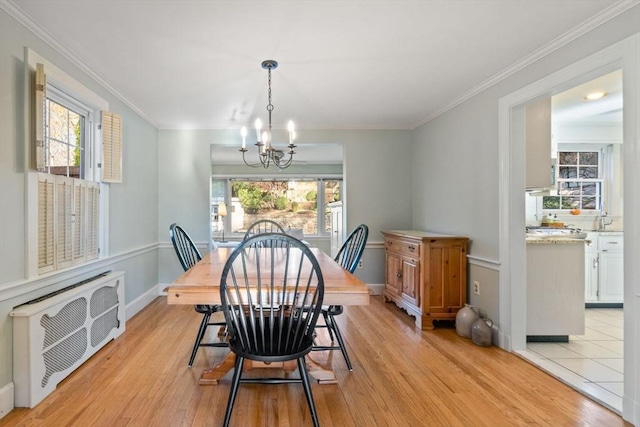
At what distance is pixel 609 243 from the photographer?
398 cm

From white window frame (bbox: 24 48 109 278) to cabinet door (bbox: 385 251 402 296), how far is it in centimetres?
301

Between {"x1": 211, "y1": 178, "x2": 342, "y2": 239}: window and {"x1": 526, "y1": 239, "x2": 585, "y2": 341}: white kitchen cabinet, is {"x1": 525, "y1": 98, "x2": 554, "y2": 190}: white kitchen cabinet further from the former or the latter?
{"x1": 211, "y1": 178, "x2": 342, "y2": 239}: window

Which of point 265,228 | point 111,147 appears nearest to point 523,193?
point 265,228

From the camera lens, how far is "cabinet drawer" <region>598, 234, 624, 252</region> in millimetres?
3975

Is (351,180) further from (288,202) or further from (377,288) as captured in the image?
(288,202)

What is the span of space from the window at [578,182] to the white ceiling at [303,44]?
2.23 metres

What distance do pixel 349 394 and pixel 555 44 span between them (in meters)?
2.73

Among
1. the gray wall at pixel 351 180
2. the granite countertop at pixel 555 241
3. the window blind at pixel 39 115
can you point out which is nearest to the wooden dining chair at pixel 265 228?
the gray wall at pixel 351 180

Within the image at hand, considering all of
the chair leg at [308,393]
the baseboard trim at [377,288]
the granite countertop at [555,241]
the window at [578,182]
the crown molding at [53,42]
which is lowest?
the baseboard trim at [377,288]

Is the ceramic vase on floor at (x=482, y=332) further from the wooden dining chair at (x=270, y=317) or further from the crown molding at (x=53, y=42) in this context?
the crown molding at (x=53, y=42)

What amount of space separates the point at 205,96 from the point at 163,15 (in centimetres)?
147

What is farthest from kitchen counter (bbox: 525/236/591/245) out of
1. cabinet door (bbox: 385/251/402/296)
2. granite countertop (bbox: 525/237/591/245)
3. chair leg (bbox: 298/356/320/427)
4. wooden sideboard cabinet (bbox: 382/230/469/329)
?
chair leg (bbox: 298/356/320/427)

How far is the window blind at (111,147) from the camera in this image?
9.88 ft

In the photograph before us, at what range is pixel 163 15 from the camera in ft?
6.57
